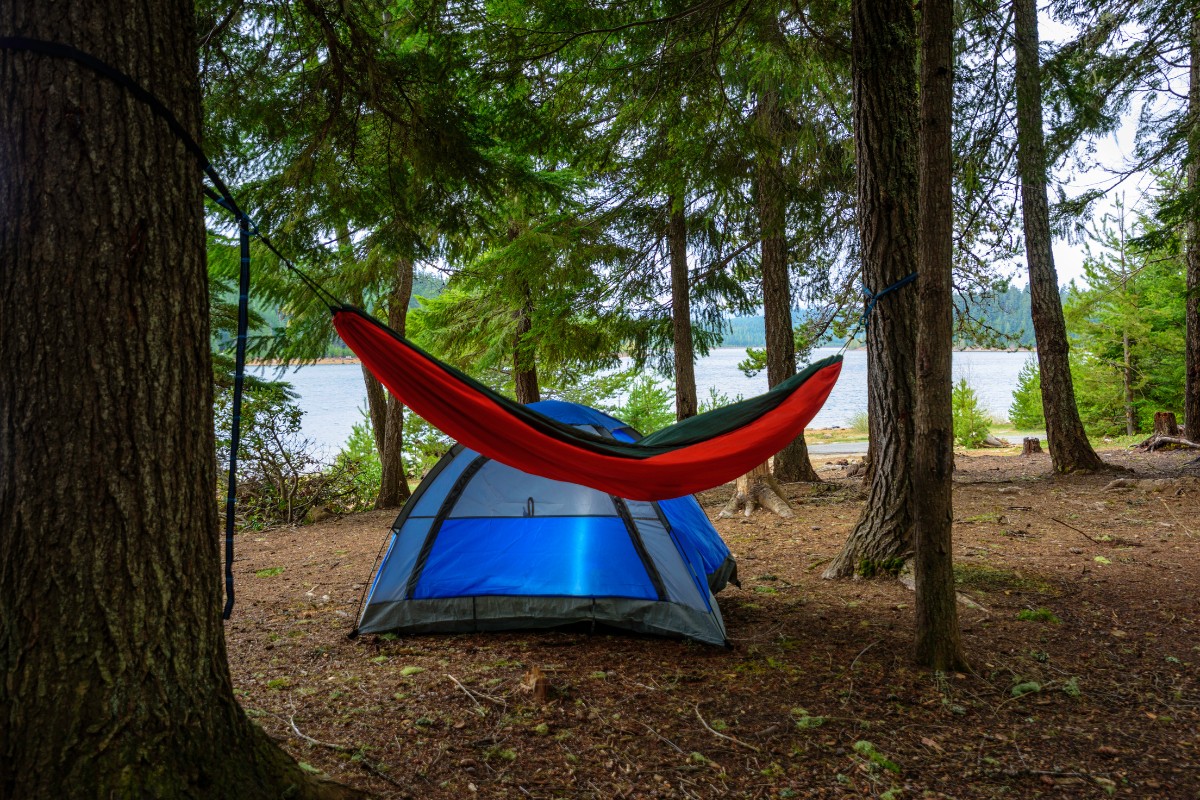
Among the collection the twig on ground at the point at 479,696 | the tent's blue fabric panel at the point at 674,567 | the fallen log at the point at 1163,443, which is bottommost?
the twig on ground at the point at 479,696

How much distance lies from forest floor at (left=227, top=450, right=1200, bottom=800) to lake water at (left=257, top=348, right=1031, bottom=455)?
5.24m

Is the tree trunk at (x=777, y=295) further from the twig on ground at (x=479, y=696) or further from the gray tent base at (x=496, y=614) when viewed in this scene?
the twig on ground at (x=479, y=696)

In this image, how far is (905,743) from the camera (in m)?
1.97

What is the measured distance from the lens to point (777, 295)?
665 centimetres

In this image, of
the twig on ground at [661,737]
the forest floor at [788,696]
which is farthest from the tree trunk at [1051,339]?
the twig on ground at [661,737]

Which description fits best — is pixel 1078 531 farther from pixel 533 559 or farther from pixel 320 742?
pixel 320 742

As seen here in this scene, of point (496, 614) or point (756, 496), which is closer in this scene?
point (496, 614)

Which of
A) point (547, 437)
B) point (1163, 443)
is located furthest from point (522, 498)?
point (1163, 443)

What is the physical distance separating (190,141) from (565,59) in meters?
2.86

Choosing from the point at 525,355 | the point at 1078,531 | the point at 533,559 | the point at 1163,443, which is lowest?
the point at 1078,531

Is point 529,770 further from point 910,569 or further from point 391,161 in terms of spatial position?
point 391,161

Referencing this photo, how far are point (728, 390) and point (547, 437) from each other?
92.6ft

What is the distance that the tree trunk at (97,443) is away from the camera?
1.29 metres

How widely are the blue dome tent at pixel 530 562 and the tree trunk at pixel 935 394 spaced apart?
79 cm
